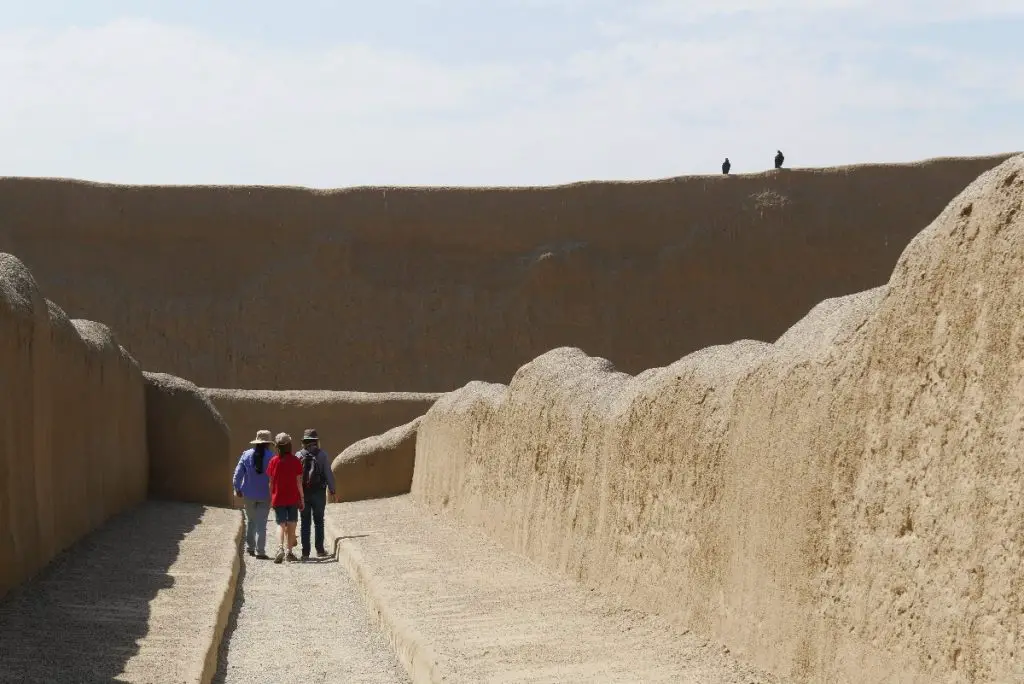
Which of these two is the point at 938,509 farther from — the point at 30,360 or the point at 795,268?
the point at 795,268

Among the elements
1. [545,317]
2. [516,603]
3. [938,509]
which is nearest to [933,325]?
[938,509]

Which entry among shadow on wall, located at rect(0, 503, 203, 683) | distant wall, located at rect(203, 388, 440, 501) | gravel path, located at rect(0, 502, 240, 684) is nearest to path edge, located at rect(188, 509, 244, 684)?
gravel path, located at rect(0, 502, 240, 684)

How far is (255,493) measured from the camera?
14625mm

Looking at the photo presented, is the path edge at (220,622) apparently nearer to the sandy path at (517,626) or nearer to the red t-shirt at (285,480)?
the red t-shirt at (285,480)

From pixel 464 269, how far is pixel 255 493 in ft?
98.5

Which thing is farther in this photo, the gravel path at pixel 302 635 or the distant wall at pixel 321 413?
the distant wall at pixel 321 413

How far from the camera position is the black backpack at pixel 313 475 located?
48.5 ft

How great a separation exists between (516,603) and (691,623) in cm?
210

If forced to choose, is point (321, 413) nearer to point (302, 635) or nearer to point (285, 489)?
point (285, 489)

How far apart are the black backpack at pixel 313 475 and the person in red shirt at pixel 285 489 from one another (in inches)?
10.9

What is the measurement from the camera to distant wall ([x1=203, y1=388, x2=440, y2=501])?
94.6 ft

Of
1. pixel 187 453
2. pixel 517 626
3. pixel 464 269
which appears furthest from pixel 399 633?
pixel 464 269

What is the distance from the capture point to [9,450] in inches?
348

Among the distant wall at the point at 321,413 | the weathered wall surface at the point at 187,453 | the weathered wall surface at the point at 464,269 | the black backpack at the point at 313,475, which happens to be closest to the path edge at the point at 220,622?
the black backpack at the point at 313,475
